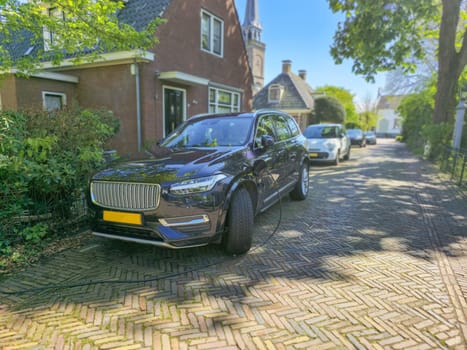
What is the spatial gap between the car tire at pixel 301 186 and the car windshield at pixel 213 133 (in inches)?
84.5

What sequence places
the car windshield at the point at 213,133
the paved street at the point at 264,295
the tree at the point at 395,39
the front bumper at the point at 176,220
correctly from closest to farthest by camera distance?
the paved street at the point at 264,295 < the front bumper at the point at 176,220 < the car windshield at the point at 213,133 < the tree at the point at 395,39

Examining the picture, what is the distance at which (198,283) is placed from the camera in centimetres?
308

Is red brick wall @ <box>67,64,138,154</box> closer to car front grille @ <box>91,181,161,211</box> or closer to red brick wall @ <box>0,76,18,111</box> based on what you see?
red brick wall @ <box>0,76,18,111</box>

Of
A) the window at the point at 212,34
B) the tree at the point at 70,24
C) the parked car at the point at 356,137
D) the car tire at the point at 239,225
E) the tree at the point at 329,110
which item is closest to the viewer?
the car tire at the point at 239,225

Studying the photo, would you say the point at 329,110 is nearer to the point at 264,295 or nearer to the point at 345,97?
the point at 345,97

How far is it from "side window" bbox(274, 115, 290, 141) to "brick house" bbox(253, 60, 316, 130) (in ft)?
71.1

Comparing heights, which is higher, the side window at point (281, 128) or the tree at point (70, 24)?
the tree at point (70, 24)

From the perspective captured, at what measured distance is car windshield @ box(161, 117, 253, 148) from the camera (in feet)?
14.3

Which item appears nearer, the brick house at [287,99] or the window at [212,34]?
the window at [212,34]

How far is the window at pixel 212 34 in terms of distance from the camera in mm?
12484

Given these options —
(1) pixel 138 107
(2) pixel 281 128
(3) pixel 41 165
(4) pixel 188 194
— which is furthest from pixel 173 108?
(4) pixel 188 194

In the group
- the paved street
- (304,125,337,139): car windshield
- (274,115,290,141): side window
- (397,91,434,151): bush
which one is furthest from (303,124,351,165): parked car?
(397,91,434,151): bush

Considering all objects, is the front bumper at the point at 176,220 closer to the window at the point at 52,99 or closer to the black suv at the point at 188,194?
the black suv at the point at 188,194

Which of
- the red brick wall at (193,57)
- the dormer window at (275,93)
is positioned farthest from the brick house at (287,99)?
the red brick wall at (193,57)
